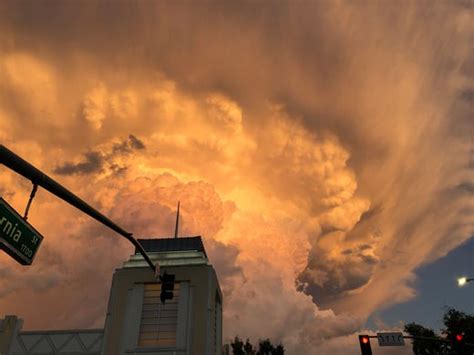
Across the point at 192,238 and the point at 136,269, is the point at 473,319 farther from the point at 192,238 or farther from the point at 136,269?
the point at 136,269

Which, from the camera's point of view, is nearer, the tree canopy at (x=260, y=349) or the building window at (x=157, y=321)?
the building window at (x=157, y=321)

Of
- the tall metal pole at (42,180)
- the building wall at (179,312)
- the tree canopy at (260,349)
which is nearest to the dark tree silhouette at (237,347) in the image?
the tree canopy at (260,349)

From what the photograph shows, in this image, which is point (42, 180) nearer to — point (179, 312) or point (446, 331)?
point (179, 312)

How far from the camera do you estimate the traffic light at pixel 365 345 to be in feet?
75.6

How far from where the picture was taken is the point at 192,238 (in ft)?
151

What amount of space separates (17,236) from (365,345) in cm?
2240

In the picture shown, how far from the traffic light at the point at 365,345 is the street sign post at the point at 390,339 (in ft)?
10.8

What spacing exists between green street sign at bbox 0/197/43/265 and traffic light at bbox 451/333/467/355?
2504 cm

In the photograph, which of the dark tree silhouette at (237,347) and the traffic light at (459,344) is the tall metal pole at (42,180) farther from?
the dark tree silhouette at (237,347)

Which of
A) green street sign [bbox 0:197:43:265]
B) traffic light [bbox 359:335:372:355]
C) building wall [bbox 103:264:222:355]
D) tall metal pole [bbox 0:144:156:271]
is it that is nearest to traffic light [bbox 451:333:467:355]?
traffic light [bbox 359:335:372:355]

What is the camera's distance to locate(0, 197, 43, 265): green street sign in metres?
6.07

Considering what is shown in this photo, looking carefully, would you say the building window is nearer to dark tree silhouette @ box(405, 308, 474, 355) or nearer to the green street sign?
the green street sign

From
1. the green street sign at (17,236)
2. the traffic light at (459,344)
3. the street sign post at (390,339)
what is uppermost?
the street sign post at (390,339)

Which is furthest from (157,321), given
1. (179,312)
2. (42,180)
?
(42,180)
